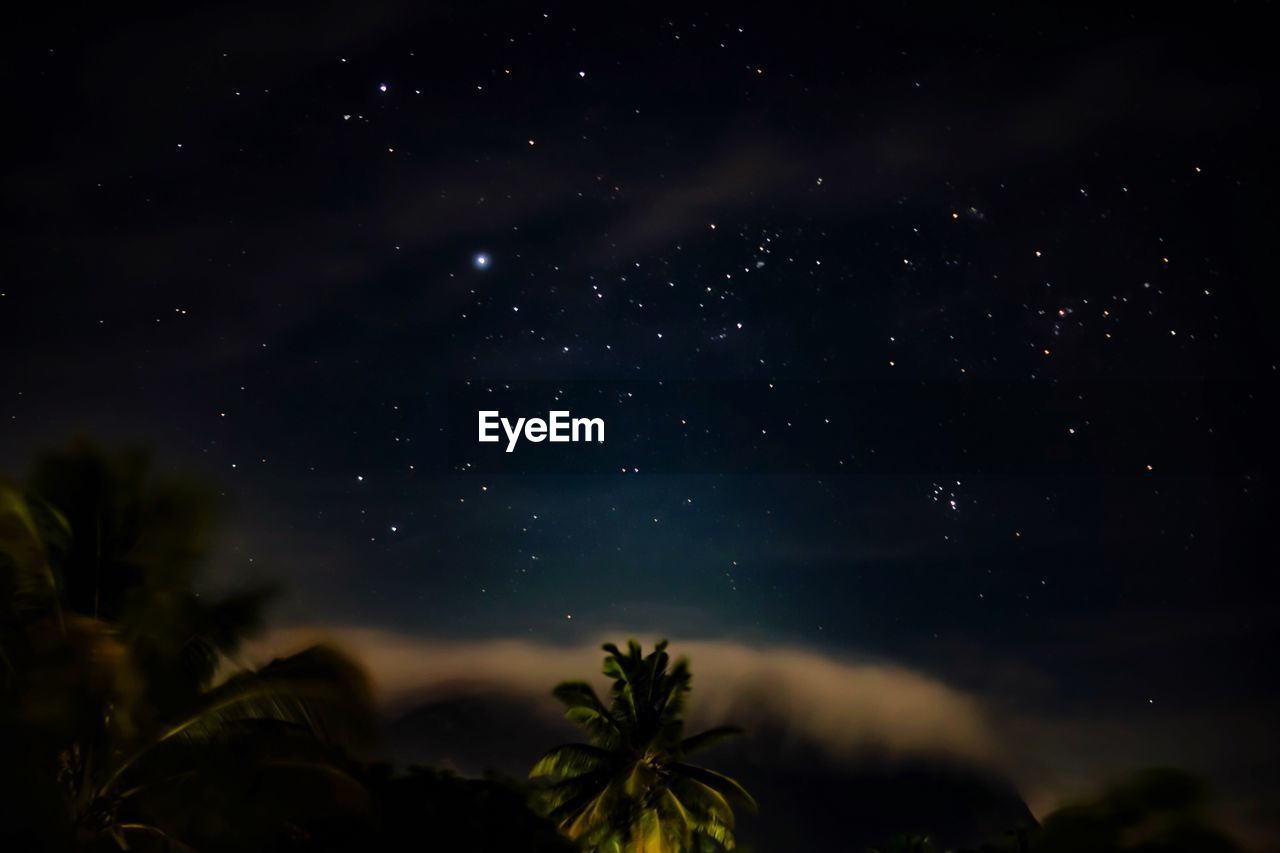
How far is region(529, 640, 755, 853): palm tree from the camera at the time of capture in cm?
2730

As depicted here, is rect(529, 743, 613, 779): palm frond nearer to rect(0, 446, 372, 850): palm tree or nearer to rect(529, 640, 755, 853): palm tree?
rect(529, 640, 755, 853): palm tree

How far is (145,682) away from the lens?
12031 millimetres

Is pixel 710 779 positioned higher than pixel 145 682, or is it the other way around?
pixel 145 682

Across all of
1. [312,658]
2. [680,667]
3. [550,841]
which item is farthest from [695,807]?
[312,658]

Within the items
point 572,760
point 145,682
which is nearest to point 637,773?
point 572,760

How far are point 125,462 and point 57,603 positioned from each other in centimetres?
207

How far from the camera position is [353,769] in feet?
46.5

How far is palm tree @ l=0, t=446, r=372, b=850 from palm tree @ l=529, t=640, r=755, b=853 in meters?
14.8

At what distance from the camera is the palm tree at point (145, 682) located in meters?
10.7

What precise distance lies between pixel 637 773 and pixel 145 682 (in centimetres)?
1817

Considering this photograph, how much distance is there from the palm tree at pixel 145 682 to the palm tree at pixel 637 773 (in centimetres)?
1478

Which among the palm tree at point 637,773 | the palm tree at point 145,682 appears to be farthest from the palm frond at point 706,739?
the palm tree at point 145,682

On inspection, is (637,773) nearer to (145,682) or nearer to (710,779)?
(710,779)

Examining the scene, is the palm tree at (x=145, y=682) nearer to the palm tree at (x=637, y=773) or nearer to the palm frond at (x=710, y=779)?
the palm tree at (x=637, y=773)
